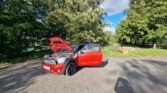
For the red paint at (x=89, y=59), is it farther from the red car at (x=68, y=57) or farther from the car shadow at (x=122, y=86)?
the car shadow at (x=122, y=86)

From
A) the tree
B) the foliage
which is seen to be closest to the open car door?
the foliage

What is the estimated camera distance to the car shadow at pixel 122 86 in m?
6.59

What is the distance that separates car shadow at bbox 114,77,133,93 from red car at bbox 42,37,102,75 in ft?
8.65

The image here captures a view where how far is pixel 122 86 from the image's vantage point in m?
7.19

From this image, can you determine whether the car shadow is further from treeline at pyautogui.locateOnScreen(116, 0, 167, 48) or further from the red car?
treeline at pyautogui.locateOnScreen(116, 0, 167, 48)

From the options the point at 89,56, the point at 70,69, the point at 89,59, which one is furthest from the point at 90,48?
the point at 70,69

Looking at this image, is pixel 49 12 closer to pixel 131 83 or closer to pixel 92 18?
pixel 92 18

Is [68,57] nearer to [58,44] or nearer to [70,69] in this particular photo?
[70,69]

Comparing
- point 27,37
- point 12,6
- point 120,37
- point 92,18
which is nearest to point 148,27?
point 120,37

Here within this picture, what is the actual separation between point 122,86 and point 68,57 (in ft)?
10.6

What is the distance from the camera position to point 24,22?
16609 millimetres

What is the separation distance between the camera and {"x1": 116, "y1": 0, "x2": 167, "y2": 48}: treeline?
86.0 ft

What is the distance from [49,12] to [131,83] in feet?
59.6

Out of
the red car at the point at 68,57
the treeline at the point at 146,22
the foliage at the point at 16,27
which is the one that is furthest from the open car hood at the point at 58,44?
the treeline at the point at 146,22
